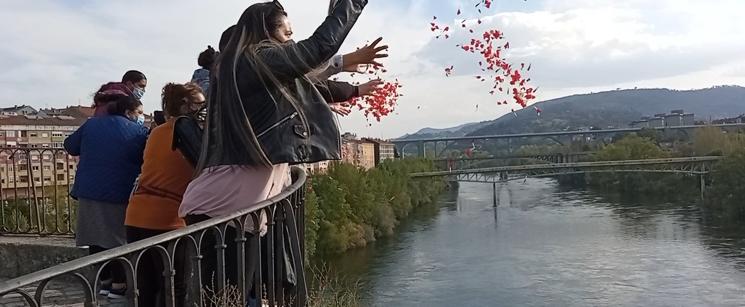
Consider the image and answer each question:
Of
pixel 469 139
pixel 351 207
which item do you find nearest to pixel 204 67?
pixel 351 207

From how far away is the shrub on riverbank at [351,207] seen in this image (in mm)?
33469

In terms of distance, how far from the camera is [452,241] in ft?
119

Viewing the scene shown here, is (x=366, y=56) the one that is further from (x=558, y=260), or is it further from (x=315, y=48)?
(x=558, y=260)

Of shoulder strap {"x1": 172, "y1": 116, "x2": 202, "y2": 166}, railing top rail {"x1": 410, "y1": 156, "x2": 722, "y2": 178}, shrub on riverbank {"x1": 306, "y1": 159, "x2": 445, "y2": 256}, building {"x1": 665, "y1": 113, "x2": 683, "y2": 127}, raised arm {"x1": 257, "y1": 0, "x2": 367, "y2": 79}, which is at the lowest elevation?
shrub on riverbank {"x1": 306, "y1": 159, "x2": 445, "y2": 256}

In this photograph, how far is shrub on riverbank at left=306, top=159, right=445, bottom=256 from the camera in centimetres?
3347

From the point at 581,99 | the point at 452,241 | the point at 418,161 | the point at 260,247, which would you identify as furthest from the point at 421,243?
the point at 581,99

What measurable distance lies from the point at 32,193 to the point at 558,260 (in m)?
27.1

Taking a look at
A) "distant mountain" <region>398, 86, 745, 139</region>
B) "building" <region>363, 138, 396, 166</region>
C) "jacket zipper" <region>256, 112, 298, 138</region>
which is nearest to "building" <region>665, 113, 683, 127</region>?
"distant mountain" <region>398, 86, 745, 139</region>

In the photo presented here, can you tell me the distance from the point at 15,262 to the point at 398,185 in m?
45.2

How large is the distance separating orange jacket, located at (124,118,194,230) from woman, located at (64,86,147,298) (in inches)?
22.5

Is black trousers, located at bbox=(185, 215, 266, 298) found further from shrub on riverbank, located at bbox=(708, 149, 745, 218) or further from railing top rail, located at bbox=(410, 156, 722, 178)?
railing top rail, located at bbox=(410, 156, 722, 178)

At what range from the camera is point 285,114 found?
2.54 m

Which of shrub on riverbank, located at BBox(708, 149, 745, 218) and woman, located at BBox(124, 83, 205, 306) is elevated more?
woman, located at BBox(124, 83, 205, 306)

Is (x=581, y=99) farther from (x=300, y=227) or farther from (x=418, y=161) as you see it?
(x=300, y=227)
